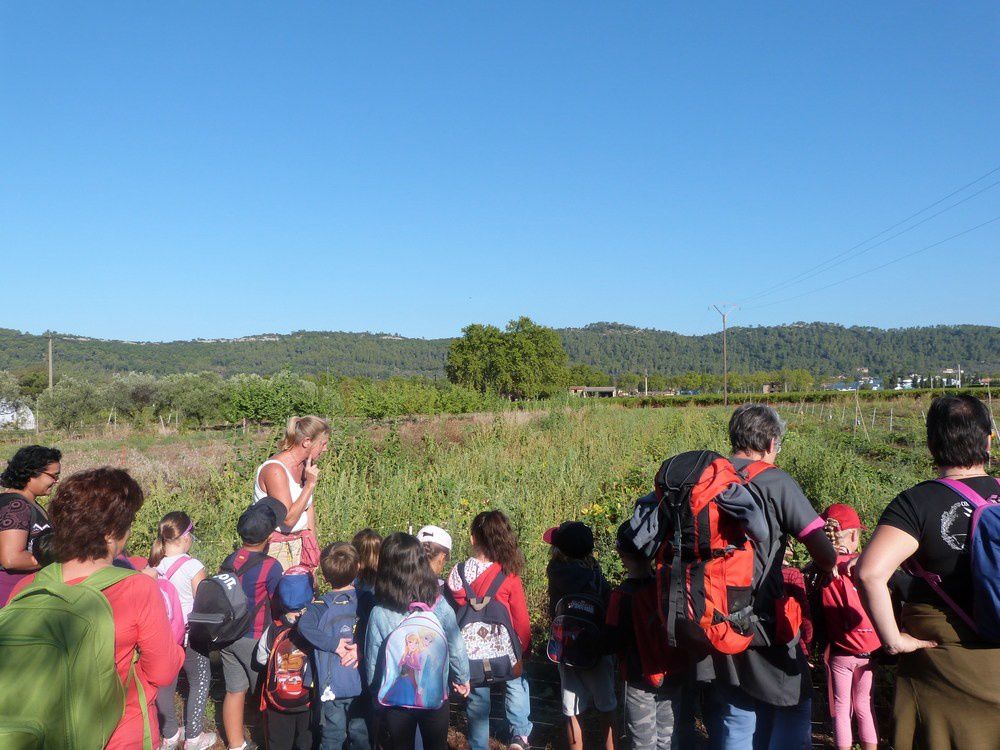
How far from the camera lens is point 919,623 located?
2.15 meters

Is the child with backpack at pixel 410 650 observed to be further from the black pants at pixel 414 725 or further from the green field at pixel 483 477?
the green field at pixel 483 477

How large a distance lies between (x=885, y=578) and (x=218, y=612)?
2887mm

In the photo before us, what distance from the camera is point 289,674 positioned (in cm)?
313

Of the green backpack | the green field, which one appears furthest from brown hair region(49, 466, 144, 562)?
the green field

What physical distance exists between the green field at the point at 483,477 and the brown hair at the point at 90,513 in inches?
133

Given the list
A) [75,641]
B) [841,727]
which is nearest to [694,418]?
[841,727]

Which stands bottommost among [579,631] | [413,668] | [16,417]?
[413,668]

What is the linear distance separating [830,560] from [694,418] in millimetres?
15794

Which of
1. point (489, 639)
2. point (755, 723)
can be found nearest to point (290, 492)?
point (489, 639)

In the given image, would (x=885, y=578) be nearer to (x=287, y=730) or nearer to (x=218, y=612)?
(x=287, y=730)

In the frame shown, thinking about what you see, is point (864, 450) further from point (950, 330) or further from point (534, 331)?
point (950, 330)

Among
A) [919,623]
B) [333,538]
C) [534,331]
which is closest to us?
[919,623]

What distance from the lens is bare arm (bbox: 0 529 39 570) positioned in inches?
118

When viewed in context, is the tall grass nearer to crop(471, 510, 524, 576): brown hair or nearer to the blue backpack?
crop(471, 510, 524, 576): brown hair
